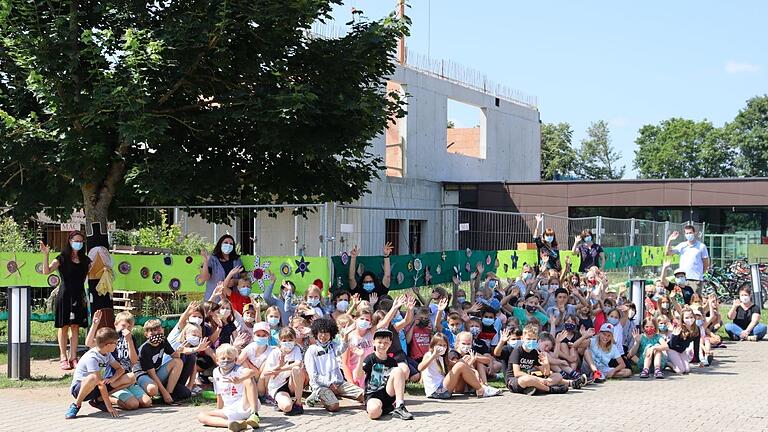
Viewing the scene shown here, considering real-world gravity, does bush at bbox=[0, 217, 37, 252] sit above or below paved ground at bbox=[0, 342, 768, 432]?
above

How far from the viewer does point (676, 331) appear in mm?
13812

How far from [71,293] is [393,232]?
21.8ft

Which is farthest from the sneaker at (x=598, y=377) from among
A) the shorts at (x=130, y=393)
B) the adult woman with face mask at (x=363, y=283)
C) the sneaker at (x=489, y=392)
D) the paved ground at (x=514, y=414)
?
the shorts at (x=130, y=393)

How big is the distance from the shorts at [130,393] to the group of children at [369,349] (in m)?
0.02

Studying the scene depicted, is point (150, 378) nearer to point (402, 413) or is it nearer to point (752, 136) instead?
point (402, 413)

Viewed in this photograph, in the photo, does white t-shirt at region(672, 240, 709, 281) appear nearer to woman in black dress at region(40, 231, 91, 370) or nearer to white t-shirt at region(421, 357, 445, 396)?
white t-shirt at region(421, 357, 445, 396)

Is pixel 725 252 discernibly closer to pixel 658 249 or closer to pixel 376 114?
pixel 658 249

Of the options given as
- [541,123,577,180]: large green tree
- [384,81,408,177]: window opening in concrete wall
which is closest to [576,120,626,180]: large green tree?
[541,123,577,180]: large green tree

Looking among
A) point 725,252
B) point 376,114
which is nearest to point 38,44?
point 376,114

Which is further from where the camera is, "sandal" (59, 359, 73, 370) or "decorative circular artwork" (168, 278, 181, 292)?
"decorative circular artwork" (168, 278, 181, 292)

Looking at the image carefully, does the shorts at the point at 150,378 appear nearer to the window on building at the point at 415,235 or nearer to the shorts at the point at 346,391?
the shorts at the point at 346,391

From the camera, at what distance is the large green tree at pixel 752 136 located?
84125 millimetres

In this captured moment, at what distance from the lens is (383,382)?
33.1ft

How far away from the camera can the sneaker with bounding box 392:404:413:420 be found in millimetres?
9734
